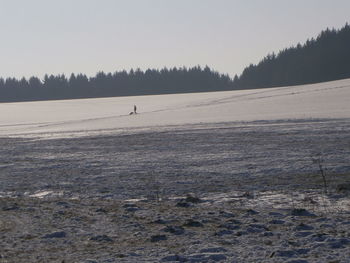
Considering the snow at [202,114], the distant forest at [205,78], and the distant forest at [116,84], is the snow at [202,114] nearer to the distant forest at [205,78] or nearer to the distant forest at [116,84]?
the distant forest at [205,78]

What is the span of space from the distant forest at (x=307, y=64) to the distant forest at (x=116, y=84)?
401 inches

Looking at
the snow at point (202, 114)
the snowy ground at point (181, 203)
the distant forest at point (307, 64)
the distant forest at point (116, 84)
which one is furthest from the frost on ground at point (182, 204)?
the distant forest at point (116, 84)

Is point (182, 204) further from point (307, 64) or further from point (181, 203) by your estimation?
point (307, 64)

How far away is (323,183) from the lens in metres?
11.7

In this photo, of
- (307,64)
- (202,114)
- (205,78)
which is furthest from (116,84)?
(202,114)

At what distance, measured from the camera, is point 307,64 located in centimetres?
9925

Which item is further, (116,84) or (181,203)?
(116,84)

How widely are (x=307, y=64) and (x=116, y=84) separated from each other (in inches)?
1869

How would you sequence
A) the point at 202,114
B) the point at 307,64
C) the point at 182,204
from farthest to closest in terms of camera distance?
1. the point at 307,64
2. the point at 202,114
3. the point at 182,204

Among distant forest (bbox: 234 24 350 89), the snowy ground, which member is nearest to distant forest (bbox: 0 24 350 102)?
distant forest (bbox: 234 24 350 89)

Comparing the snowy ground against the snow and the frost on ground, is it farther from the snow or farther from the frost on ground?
the snow

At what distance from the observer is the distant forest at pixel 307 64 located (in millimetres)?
95562

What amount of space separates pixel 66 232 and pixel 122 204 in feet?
7.86

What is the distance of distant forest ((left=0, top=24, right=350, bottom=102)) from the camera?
9738 cm
